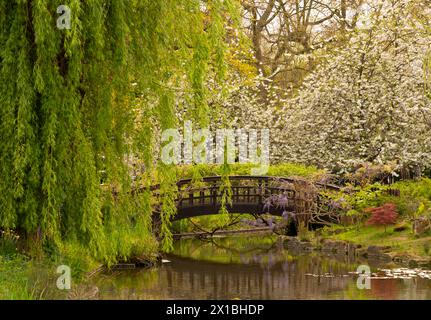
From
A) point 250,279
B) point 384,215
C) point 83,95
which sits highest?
point 83,95

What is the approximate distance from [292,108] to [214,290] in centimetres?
1143

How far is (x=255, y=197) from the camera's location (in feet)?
69.9

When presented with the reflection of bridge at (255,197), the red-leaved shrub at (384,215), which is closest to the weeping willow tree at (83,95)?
the reflection of bridge at (255,197)

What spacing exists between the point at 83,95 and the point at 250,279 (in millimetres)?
7187

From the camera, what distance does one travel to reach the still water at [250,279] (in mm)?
13469

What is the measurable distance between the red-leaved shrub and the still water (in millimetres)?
1637

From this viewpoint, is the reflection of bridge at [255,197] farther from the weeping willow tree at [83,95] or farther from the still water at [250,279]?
the weeping willow tree at [83,95]

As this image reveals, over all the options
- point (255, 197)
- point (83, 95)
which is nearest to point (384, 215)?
point (255, 197)

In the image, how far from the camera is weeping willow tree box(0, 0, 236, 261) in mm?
9312

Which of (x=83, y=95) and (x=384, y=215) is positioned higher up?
(x=83, y=95)

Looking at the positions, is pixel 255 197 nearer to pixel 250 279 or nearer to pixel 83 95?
pixel 250 279

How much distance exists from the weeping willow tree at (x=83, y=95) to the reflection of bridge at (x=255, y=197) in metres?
9.72

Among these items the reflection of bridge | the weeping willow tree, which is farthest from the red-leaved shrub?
the weeping willow tree
